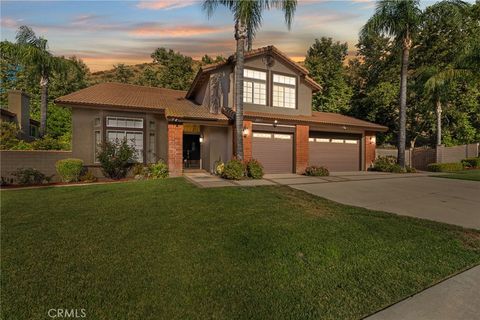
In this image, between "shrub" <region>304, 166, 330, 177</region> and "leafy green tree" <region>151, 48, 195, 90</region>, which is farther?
"leafy green tree" <region>151, 48, 195, 90</region>

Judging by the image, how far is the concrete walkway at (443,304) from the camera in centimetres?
262

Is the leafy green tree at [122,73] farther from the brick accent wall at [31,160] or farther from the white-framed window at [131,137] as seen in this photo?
the brick accent wall at [31,160]

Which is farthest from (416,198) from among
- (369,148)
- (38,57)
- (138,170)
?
(38,57)

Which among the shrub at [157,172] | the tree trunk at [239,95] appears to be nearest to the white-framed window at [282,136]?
the tree trunk at [239,95]

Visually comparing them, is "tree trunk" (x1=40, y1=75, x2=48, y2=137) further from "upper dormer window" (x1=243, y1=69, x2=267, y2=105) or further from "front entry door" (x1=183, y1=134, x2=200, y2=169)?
"upper dormer window" (x1=243, y1=69, x2=267, y2=105)

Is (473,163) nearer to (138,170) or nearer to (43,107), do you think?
(138,170)

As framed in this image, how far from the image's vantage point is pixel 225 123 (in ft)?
44.7

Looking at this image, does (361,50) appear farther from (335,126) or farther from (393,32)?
(335,126)

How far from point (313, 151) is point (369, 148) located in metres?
4.71

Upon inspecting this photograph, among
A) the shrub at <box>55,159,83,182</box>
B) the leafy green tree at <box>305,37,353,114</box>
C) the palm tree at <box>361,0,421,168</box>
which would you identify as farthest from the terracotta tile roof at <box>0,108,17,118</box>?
the leafy green tree at <box>305,37,353,114</box>

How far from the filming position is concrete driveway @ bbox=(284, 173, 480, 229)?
635 centimetres

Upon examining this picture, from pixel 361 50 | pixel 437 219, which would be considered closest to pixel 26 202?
pixel 437 219

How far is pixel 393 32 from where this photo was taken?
53.9 feet

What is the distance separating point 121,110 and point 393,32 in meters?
17.5
